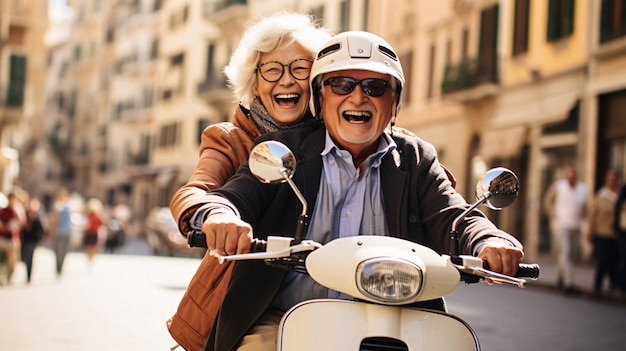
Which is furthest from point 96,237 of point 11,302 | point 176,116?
point 176,116

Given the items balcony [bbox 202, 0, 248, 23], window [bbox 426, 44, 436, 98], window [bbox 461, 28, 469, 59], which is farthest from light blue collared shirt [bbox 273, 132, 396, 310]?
balcony [bbox 202, 0, 248, 23]

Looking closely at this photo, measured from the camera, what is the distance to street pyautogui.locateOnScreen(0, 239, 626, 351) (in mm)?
9500

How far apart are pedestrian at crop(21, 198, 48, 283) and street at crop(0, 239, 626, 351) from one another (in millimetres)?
344

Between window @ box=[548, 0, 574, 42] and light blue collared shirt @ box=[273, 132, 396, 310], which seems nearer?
light blue collared shirt @ box=[273, 132, 396, 310]

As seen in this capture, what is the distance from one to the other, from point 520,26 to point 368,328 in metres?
25.8

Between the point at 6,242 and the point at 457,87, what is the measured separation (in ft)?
52.0

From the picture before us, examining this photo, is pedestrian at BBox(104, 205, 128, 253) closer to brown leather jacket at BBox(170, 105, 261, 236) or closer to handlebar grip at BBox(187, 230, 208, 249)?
brown leather jacket at BBox(170, 105, 261, 236)

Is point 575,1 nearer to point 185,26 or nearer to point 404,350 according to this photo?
point 404,350

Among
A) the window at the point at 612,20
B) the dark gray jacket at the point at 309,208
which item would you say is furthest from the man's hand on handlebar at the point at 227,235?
the window at the point at 612,20

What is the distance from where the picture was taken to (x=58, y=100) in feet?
300

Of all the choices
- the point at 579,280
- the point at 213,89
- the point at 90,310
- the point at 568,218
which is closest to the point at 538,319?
the point at 568,218

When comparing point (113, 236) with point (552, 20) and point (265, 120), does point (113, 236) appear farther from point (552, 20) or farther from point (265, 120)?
point (265, 120)

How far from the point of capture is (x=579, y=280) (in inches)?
739

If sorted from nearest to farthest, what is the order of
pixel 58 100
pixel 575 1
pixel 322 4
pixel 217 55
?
1. pixel 575 1
2. pixel 322 4
3. pixel 217 55
4. pixel 58 100
